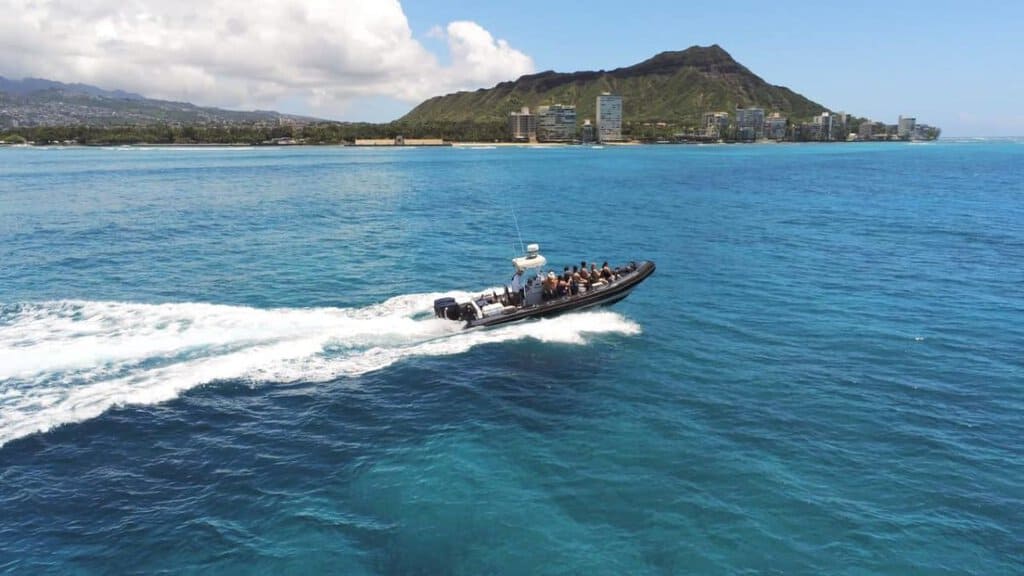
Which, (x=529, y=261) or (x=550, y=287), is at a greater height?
(x=529, y=261)

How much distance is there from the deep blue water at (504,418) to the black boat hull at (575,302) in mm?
522

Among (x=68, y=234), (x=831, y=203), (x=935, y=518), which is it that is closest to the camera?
(x=935, y=518)

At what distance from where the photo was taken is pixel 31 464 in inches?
640

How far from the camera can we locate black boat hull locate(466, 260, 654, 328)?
1039 inches

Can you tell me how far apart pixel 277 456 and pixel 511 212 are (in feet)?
167

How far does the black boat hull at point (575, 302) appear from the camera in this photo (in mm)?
26391

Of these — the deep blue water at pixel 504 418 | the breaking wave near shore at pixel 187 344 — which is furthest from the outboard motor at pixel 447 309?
the deep blue water at pixel 504 418

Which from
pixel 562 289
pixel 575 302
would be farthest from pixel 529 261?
pixel 575 302

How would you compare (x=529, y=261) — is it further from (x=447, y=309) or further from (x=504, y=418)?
(x=504, y=418)

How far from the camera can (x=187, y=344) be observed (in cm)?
2391

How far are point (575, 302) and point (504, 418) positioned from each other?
9169 mm

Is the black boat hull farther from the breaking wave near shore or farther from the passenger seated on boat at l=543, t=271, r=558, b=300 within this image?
the breaking wave near shore

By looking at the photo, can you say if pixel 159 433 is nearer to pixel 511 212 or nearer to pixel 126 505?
pixel 126 505

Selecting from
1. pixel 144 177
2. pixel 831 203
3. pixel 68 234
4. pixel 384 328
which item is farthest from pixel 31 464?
pixel 144 177
